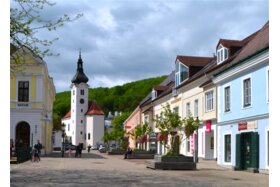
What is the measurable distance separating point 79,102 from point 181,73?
7625cm

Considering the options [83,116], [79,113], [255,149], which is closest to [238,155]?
[255,149]

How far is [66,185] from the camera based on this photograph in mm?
16234

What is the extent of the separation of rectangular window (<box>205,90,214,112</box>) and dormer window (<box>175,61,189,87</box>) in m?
7.39

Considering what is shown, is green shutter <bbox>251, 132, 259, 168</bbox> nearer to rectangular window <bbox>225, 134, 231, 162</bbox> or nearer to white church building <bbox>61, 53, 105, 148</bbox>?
rectangular window <bbox>225, 134, 231, 162</bbox>

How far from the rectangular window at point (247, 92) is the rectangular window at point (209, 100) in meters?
9.63

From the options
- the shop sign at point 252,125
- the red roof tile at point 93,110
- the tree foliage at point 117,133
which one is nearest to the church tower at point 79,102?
the red roof tile at point 93,110

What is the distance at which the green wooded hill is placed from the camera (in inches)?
5120

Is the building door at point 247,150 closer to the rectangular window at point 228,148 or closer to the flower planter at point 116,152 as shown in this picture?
the rectangular window at point 228,148

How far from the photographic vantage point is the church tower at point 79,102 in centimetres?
11938

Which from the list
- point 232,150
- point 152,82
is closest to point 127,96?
point 152,82

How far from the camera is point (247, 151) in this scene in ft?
87.1

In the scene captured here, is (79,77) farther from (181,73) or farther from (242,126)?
(242,126)
